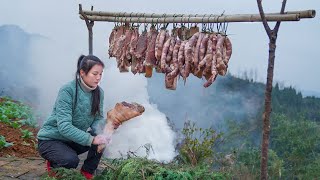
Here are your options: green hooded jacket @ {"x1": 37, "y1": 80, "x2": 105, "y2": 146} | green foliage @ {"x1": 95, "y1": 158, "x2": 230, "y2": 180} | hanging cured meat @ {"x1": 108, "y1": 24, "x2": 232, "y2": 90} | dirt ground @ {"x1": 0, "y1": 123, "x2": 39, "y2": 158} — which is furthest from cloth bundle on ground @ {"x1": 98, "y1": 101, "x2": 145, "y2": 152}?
dirt ground @ {"x1": 0, "y1": 123, "x2": 39, "y2": 158}

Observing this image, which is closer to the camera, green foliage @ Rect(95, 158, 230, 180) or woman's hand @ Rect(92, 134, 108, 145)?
green foliage @ Rect(95, 158, 230, 180)

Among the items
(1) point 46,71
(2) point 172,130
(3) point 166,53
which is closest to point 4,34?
(1) point 46,71

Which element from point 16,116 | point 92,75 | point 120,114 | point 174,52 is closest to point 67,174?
point 120,114

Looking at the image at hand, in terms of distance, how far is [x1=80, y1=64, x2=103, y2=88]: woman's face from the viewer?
4421 mm

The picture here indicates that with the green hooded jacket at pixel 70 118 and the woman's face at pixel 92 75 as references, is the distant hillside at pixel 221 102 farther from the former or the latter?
the woman's face at pixel 92 75

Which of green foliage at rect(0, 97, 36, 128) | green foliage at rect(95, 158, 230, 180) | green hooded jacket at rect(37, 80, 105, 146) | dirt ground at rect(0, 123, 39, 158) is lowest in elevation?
dirt ground at rect(0, 123, 39, 158)

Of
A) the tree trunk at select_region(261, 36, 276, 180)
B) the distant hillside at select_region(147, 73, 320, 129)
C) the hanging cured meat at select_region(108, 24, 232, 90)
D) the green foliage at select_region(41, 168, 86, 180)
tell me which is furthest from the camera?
the distant hillside at select_region(147, 73, 320, 129)

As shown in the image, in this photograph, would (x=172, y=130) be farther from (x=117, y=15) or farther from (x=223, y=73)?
(x=223, y=73)

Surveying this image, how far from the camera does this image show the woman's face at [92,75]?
14.5 ft

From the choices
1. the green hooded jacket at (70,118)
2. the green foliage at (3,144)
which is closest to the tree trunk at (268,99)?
the green hooded jacket at (70,118)

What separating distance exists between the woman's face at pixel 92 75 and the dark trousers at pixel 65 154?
779 millimetres

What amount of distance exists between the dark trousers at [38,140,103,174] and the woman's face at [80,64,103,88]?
78 cm

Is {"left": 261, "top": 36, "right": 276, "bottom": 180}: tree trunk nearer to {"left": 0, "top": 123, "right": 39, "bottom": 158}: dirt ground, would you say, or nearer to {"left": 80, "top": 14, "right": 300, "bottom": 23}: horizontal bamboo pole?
{"left": 80, "top": 14, "right": 300, "bottom": 23}: horizontal bamboo pole

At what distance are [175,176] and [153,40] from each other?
2126mm
